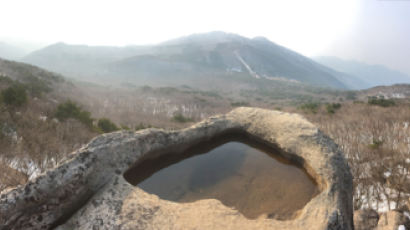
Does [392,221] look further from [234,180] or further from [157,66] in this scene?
[157,66]

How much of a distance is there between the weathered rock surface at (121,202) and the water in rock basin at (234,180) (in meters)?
0.29

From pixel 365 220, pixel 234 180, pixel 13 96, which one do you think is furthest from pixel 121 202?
pixel 13 96

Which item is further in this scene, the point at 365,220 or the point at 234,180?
the point at 365,220

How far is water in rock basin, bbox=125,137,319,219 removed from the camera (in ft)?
11.6

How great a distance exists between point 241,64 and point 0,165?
19414cm

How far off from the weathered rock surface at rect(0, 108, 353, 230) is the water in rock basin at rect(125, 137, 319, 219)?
0.95 ft

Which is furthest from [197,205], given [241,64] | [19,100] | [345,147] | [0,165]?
[241,64]

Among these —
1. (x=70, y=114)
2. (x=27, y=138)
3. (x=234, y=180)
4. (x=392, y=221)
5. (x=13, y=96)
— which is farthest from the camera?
(x=70, y=114)

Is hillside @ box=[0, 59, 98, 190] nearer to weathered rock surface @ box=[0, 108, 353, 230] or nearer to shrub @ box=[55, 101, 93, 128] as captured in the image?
shrub @ box=[55, 101, 93, 128]

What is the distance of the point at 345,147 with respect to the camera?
8844mm

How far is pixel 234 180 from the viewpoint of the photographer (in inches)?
166

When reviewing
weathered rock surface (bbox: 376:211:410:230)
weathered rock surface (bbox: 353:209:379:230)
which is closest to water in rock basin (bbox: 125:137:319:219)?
weathered rock surface (bbox: 353:209:379:230)

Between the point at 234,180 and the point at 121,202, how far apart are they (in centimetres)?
222

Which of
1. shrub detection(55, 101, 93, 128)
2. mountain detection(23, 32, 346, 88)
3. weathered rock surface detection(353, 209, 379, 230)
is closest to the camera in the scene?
weathered rock surface detection(353, 209, 379, 230)
